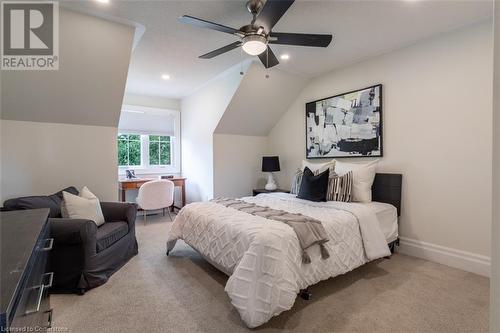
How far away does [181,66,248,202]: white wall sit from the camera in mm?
4254

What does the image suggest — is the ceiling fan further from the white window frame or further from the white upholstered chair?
the white window frame

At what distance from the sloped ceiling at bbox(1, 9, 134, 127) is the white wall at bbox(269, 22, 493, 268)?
326cm

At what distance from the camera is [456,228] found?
8.80ft

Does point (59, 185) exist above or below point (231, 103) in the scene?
below

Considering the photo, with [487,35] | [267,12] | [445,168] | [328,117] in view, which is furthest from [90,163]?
[487,35]

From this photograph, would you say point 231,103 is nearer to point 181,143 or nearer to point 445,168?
point 181,143

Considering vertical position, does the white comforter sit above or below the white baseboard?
above

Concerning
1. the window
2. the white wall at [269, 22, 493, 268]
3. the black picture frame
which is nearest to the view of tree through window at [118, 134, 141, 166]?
the window

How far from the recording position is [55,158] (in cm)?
325

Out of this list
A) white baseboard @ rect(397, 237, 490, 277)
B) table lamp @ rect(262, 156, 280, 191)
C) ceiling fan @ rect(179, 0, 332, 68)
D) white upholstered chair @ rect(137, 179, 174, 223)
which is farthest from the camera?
table lamp @ rect(262, 156, 280, 191)

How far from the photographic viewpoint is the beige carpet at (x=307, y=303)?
1.74 metres

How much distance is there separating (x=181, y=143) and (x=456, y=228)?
5.08 metres

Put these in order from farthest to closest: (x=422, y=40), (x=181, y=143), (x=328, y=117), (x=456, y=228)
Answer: (x=181, y=143) < (x=328, y=117) < (x=422, y=40) < (x=456, y=228)

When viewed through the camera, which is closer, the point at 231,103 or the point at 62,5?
the point at 62,5
